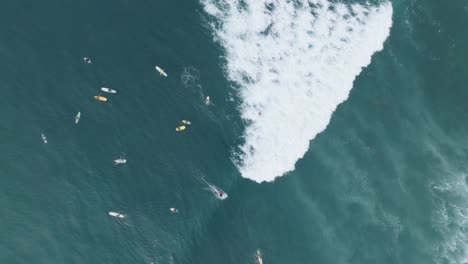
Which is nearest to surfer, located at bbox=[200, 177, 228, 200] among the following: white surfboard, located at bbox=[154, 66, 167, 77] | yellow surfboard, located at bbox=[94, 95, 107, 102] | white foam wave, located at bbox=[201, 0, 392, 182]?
white foam wave, located at bbox=[201, 0, 392, 182]

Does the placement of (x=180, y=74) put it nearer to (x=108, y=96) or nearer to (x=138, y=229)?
(x=108, y=96)

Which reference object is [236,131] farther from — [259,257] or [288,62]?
[259,257]

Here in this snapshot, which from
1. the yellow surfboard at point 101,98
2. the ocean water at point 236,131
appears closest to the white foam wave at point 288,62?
the ocean water at point 236,131

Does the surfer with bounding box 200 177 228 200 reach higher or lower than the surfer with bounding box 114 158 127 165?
higher

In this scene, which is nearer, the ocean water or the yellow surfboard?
the ocean water

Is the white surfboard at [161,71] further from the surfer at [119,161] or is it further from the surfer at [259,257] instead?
the surfer at [259,257]

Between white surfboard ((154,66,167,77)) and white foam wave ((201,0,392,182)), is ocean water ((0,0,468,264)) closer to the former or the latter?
white foam wave ((201,0,392,182))

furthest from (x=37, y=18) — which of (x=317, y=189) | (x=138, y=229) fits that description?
(x=317, y=189)

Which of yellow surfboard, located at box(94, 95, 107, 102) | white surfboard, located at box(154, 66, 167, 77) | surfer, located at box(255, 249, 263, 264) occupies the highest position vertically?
white surfboard, located at box(154, 66, 167, 77)
